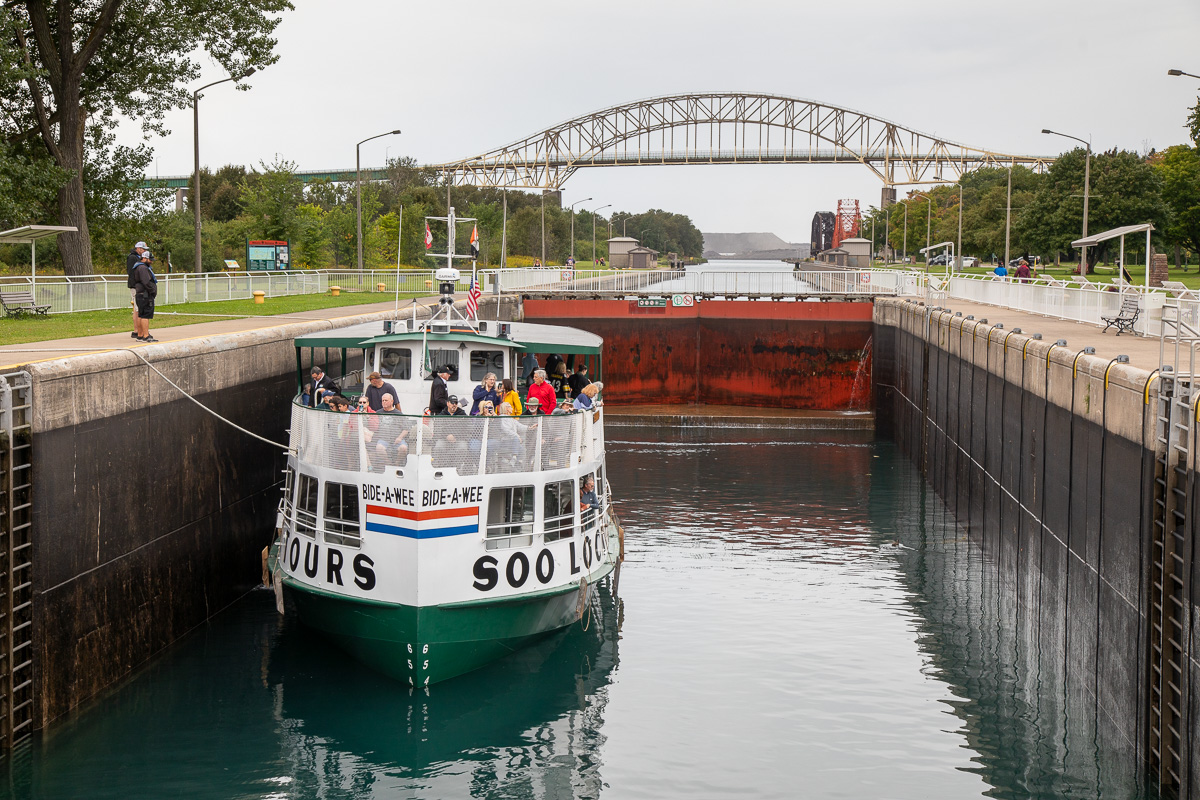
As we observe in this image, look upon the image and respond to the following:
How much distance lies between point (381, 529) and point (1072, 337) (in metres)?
17.8

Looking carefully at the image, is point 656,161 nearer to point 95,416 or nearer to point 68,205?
point 68,205

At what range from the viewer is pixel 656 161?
198 metres

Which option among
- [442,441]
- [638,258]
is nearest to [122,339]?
[442,441]

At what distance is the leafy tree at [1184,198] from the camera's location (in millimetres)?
71500

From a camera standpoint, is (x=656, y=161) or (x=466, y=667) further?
(x=656, y=161)

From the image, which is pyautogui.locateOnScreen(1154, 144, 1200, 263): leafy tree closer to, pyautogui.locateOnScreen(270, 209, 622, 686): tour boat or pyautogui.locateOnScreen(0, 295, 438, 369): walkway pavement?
pyautogui.locateOnScreen(0, 295, 438, 369): walkway pavement

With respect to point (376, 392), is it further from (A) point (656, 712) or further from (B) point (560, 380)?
(A) point (656, 712)

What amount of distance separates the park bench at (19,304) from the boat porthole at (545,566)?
2047cm

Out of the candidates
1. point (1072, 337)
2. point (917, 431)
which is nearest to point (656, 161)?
point (917, 431)

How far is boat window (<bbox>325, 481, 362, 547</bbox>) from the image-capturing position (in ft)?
62.7

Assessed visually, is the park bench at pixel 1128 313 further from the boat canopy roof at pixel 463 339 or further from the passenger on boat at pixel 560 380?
the passenger on boat at pixel 560 380

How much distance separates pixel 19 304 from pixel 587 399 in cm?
1961

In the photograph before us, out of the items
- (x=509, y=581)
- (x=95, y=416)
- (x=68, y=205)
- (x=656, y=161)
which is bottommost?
(x=509, y=581)

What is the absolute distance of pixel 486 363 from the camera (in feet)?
75.6
